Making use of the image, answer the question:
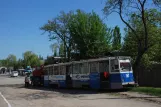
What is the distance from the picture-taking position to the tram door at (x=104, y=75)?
86.9 ft

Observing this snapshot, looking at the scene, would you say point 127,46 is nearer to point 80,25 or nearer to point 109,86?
point 109,86

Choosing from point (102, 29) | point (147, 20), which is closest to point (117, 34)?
point (102, 29)

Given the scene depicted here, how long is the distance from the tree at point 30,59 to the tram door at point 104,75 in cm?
9812

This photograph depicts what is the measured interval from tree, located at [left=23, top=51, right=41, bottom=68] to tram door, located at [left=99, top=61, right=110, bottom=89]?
9812 cm

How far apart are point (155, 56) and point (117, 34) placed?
3324 centimetres

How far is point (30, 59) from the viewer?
5089 inches

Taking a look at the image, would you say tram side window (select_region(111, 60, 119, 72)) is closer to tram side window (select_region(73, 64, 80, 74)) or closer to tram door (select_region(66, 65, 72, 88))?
tram side window (select_region(73, 64, 80, 74))

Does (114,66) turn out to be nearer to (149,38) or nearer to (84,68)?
(84,68)

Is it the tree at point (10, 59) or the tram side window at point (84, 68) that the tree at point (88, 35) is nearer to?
the tram side window at point (84, 68)

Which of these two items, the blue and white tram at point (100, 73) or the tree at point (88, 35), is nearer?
the blue and white tram at point (100, 73)

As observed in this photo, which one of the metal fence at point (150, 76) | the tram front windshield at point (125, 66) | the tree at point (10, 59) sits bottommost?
the metal fence at point (150, 76)

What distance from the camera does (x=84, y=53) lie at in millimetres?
47438

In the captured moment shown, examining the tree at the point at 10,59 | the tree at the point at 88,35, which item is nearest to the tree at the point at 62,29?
the tree at the point at 88,35

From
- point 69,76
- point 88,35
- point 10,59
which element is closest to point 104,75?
point 69,76
